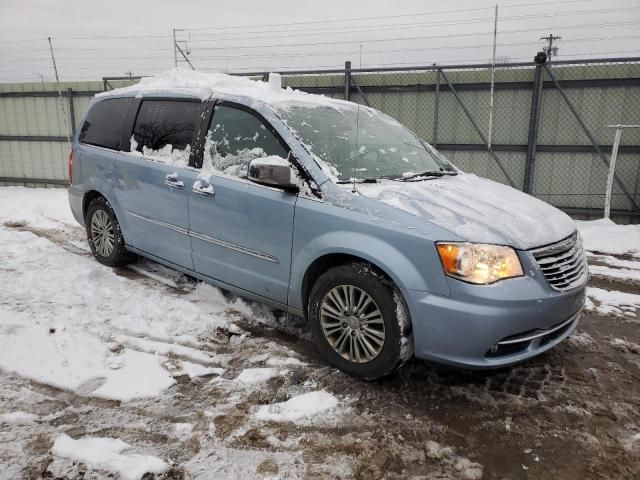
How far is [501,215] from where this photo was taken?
9.66 feet

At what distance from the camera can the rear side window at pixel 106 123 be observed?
479 centimetres

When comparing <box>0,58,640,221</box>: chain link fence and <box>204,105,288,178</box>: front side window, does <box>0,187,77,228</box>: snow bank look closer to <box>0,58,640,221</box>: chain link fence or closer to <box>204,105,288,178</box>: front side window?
<box>204,105,288,178</box>: front side window

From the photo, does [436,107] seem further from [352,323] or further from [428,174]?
[352,323]

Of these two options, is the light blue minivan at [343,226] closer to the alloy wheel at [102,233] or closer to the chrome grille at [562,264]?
the chrome grille at [562,264]

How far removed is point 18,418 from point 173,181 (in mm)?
2074

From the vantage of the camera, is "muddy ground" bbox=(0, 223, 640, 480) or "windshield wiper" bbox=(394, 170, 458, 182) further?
"windshield wiper" bbox=(394, 170, 458, 182)

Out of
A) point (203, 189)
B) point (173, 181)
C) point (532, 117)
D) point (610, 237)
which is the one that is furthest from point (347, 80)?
point (203, 189)

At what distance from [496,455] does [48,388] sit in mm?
2545

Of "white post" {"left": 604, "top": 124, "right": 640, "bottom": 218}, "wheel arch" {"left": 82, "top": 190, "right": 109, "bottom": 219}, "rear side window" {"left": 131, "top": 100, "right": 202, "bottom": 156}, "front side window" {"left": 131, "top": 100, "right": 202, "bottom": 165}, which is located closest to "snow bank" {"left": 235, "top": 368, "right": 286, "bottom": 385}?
"front side window" {"left": 131, "top": 100, "right": 202, "bottom": 165}

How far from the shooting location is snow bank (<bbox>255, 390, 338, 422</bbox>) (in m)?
2.65

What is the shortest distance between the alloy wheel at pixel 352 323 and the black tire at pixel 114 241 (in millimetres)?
2733

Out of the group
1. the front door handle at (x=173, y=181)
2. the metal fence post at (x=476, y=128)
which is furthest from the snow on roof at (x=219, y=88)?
the metal fence post at (x=476, y=128)

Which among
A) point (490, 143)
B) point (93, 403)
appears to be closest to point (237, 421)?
point (93, 403)

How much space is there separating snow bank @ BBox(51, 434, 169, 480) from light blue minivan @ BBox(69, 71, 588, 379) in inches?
51.1
